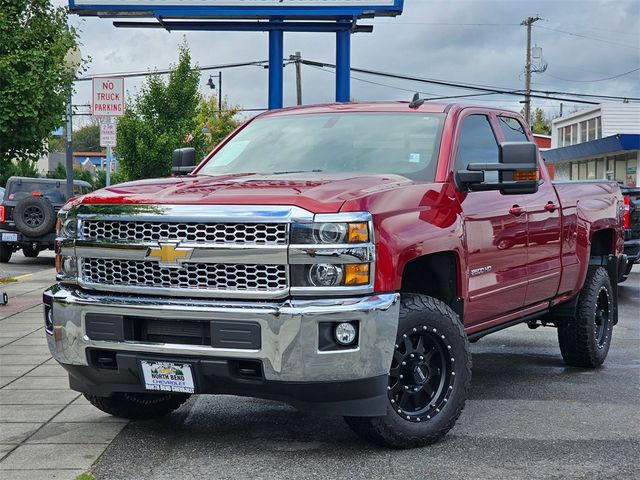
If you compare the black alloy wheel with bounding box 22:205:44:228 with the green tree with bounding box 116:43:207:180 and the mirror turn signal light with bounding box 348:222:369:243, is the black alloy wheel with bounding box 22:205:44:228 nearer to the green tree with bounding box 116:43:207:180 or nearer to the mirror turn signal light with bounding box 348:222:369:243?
the green tree with bounding box 116:43:207:180

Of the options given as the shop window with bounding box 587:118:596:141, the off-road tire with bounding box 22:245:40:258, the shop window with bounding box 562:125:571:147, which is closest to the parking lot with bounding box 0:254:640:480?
the off-road tire with bounding box 22:245:40:258

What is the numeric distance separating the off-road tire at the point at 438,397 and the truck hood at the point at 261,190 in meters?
0.71

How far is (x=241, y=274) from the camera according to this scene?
4.87 m

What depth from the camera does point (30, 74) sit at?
13508 millimetres

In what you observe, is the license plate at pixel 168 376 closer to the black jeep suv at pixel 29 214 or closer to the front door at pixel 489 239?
the front door at pixel 489 239

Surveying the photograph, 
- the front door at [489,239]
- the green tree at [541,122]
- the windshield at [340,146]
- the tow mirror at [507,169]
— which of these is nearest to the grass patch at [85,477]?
the windshield at [340,146]

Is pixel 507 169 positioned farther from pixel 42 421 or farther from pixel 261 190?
pixel 42 421

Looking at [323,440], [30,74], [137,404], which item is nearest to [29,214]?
[30,74]

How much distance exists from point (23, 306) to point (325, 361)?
8.26 metres

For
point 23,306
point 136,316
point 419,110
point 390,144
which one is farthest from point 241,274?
point 23,306

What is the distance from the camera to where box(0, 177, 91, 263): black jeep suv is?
19.4 meters

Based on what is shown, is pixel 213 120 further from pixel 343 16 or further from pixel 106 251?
pixel 106 251

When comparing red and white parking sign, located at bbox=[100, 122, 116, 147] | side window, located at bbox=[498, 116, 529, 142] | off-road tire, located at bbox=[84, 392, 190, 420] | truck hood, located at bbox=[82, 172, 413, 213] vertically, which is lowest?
off-road tire, located at bbox=[84, 392, 190, 420]

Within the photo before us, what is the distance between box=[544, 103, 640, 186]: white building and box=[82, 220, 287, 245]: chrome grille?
37621 millimetres
